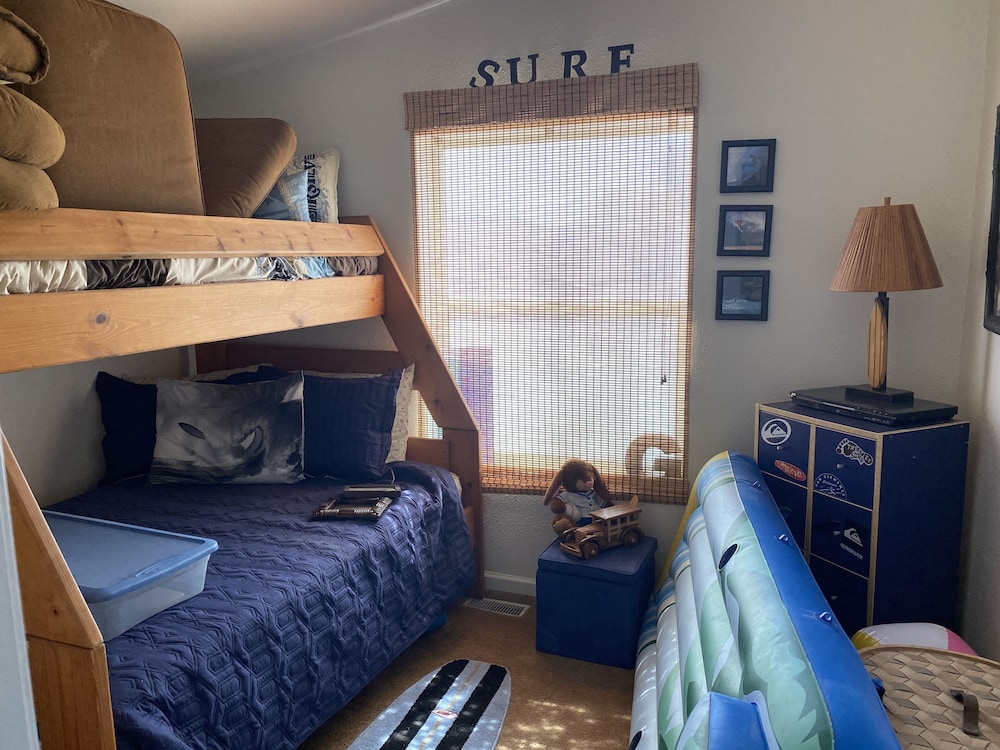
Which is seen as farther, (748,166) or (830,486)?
(748,166)

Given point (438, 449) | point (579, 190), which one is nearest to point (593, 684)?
point (438, 449)

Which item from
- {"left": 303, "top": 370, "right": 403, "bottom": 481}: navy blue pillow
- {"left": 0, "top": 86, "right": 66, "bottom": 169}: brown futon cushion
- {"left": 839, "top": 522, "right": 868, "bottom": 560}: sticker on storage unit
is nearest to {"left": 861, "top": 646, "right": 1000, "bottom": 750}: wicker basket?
{"left": 839, "top": 522, "right": 868, "bottom": 560}: sticker on storage unit

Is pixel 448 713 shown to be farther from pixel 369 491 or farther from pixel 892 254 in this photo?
pixel 892 254

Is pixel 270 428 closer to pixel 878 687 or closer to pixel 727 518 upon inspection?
pixel 727 518

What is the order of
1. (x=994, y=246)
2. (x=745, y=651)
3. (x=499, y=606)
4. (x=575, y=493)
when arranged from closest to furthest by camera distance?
(x=745, y=651), (x=994, y=246), (x=575, y=493), (x=499, y=606)

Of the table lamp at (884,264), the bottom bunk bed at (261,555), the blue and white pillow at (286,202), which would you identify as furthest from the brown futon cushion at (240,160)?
the table lamp at (884,264)

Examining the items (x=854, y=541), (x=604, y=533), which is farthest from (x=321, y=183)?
(x=854, y=541)

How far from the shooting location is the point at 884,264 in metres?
2.09

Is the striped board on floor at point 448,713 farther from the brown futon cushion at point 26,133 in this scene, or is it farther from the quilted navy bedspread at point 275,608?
the brown futon cushion at point 26,133

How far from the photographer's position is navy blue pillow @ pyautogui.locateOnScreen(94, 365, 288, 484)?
2723mm

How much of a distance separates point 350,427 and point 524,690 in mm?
1075

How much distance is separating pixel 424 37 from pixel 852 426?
2.04 metres

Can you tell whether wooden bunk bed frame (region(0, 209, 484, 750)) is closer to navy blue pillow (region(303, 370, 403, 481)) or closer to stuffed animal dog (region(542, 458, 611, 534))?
navy blue pillow (region(303, 370, 403, 481))

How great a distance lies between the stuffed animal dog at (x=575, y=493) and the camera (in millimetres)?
2652
